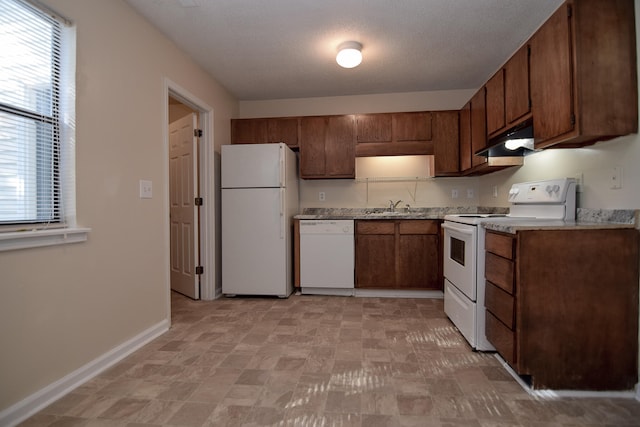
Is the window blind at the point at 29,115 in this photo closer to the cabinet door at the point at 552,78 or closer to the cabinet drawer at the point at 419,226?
the cabinet door at the point at 552,78

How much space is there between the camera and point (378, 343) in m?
2.25

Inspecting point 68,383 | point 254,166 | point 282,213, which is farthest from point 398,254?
point 68,383

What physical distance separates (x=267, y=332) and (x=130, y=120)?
1781 millimetres

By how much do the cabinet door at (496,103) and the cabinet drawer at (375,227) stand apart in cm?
128

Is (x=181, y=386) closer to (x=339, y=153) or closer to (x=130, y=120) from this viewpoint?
(x=130, y=120)

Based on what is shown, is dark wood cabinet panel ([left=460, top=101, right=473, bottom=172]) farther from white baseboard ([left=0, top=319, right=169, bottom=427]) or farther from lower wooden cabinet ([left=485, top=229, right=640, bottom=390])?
white baseboard ([left=0, top=319, right=169, bottom=427])

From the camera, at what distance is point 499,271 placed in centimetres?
186

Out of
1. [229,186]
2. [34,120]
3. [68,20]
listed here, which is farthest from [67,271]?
[229,186]

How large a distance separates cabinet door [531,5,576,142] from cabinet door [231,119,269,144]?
2695mm

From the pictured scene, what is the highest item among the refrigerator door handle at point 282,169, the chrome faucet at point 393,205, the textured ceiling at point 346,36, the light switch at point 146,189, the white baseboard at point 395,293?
the textured ceiling at point 346,36

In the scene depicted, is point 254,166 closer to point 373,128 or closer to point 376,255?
point 373,128

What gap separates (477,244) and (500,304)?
416mm

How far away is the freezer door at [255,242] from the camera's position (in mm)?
3336

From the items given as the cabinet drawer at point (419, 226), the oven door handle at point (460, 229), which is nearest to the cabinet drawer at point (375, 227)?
the cabinet drawer at point (419, 226)
